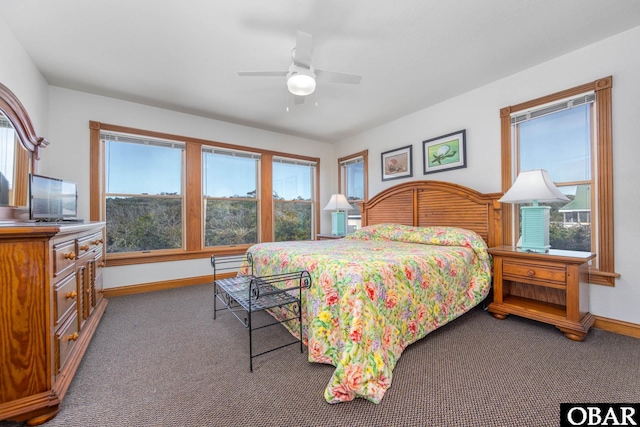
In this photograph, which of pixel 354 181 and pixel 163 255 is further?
pixel 354 181

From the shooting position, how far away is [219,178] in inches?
164

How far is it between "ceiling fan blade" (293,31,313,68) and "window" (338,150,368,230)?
276 cm

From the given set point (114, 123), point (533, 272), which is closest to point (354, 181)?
point (533, 272)

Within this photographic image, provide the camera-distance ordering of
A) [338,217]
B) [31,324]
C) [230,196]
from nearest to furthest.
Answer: [31,324] < [230,196] < [338,217]

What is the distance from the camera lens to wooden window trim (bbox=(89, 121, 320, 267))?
3203 mm

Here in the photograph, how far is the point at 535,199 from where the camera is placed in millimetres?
2256

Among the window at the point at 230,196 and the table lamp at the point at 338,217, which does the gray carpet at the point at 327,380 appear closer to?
the window at the point at 230,196

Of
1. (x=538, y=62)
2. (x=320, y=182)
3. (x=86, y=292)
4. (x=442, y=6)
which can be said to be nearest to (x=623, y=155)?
(x=538, y=62)

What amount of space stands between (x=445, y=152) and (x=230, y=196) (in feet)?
10.7

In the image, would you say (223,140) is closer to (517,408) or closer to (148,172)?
(148,172)

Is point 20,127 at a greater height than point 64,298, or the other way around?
point 20,127

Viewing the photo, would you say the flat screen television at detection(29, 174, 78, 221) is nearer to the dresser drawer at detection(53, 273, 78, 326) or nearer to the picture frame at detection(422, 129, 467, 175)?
the dresser drawer at detection(53, 273, 78, 326)

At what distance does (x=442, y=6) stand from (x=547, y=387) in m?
2.57

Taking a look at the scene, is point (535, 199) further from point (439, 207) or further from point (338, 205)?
point (338, 205)
